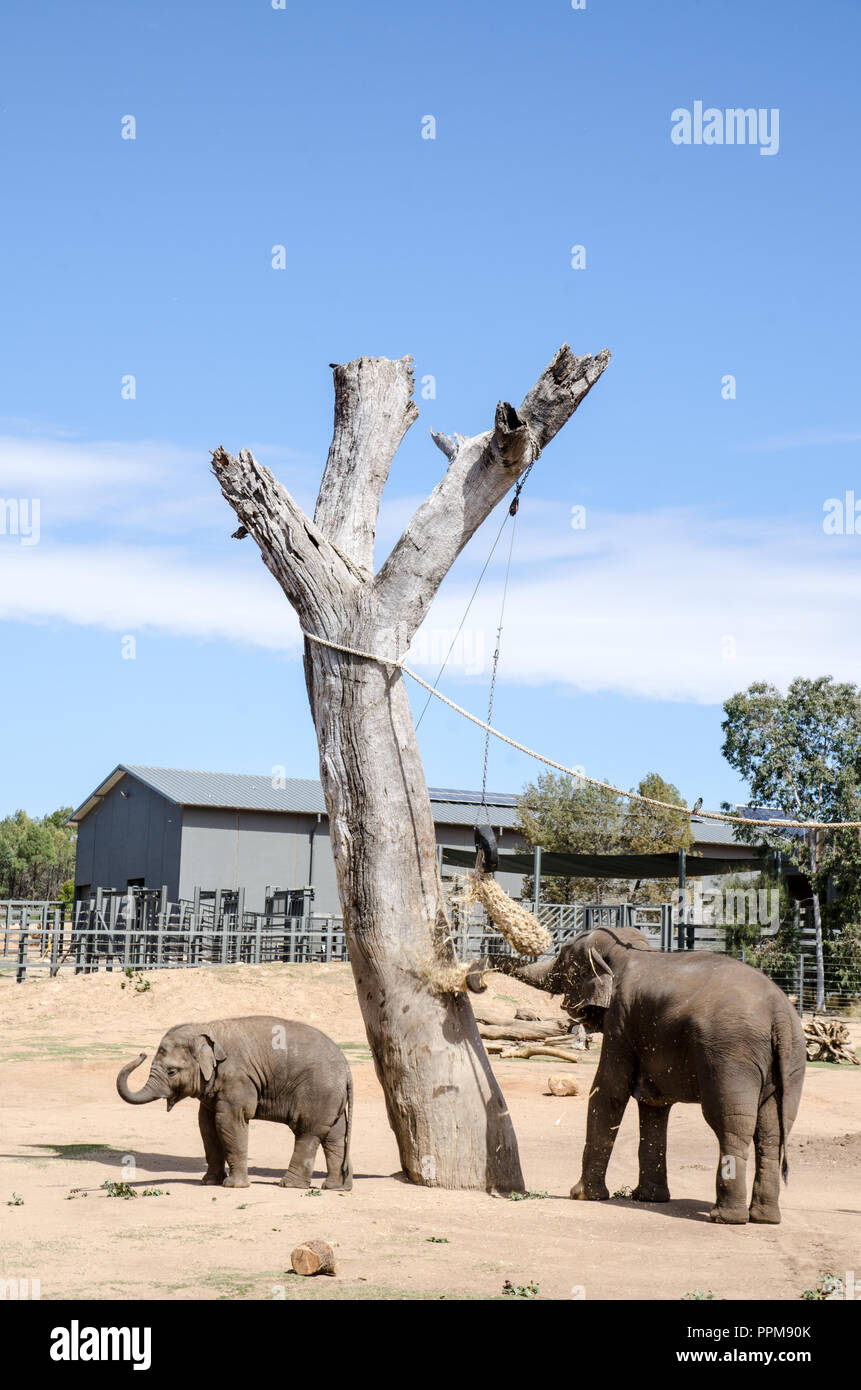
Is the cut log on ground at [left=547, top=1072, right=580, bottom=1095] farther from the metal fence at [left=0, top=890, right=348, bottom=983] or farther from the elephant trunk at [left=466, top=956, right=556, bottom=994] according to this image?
the metal fence at [left=0, top=890, right=348, bottom=983]

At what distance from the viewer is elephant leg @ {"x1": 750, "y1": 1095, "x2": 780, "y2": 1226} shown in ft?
26.2

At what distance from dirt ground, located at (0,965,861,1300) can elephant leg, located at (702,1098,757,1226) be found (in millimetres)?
138

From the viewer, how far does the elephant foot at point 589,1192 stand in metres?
8.62

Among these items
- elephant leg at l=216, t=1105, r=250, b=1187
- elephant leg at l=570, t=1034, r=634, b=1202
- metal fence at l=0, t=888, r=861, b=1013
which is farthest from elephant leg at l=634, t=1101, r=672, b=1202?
metal fence at l=0, t=888, r=861, b=1013

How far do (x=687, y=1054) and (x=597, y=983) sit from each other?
929 millimetres

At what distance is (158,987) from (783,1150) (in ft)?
52.0

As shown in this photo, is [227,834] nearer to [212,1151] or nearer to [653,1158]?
[212,1151]

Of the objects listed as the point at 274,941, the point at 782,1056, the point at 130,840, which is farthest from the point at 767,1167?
the point at 130,840

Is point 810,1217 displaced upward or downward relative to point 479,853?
downward

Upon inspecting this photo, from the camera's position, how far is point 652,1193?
8.70 m

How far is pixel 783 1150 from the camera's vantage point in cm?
824

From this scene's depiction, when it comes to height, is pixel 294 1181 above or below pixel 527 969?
below
